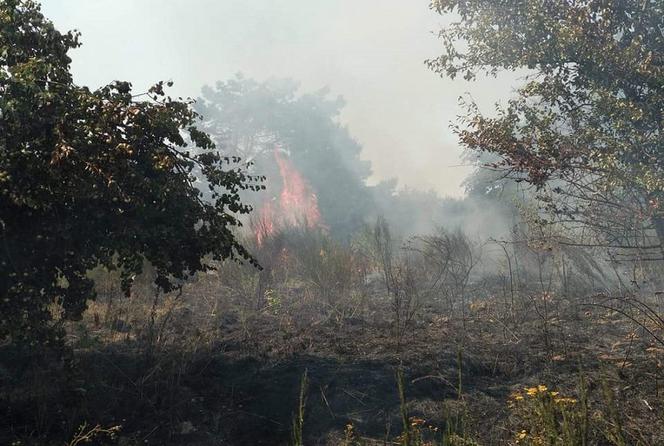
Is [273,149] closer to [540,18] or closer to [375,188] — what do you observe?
[375,188]

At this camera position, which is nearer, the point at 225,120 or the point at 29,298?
the point at 29,298

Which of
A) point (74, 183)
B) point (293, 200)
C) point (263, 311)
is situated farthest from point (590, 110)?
point (293, 200)

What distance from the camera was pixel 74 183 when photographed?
427cm

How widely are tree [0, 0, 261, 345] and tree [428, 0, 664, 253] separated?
469 centimetres

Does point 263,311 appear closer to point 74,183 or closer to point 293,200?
point 74,183

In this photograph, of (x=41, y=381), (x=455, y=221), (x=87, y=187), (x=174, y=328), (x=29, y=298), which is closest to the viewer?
(x=87, y=187)

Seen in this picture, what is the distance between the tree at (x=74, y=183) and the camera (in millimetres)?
4305

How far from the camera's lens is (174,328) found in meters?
7.35

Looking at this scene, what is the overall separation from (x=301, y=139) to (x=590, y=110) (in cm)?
2361

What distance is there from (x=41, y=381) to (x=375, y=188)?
3007 centimetres

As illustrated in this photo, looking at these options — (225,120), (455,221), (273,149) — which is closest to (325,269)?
(455,221)

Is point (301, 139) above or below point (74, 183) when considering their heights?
above

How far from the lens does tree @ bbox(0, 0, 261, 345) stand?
4305 millimetres

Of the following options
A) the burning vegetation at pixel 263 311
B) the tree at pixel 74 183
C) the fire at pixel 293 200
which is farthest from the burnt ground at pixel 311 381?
the fire at pixel 293 200
